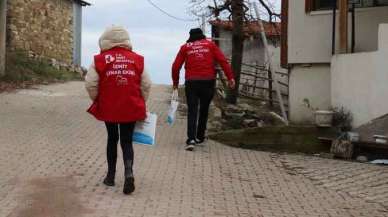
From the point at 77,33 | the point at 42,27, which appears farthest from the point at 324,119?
the point at 77,33

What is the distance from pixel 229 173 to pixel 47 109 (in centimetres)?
630

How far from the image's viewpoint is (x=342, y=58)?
1143cm

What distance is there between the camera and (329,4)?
1275 cm

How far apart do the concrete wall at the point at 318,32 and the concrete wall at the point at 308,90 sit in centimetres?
20

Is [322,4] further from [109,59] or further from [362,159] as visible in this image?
[109,59]

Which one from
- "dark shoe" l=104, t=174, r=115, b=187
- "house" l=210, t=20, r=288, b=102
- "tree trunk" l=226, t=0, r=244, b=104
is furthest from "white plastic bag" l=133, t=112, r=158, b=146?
"house" l=210, t=20, r=288, b=102

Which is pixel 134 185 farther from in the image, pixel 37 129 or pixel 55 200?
pixel 37 129

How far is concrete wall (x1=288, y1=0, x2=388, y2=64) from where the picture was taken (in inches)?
481

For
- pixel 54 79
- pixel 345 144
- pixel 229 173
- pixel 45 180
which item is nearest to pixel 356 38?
pixel 345 144

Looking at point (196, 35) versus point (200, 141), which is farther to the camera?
point (200, 141)

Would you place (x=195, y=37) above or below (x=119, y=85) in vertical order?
above

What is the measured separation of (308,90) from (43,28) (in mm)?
12808

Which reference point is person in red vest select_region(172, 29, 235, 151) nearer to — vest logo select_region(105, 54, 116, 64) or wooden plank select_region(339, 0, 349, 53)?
vest logo select_region(105, 54, 116, 64)

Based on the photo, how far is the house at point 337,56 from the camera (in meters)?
10.5
